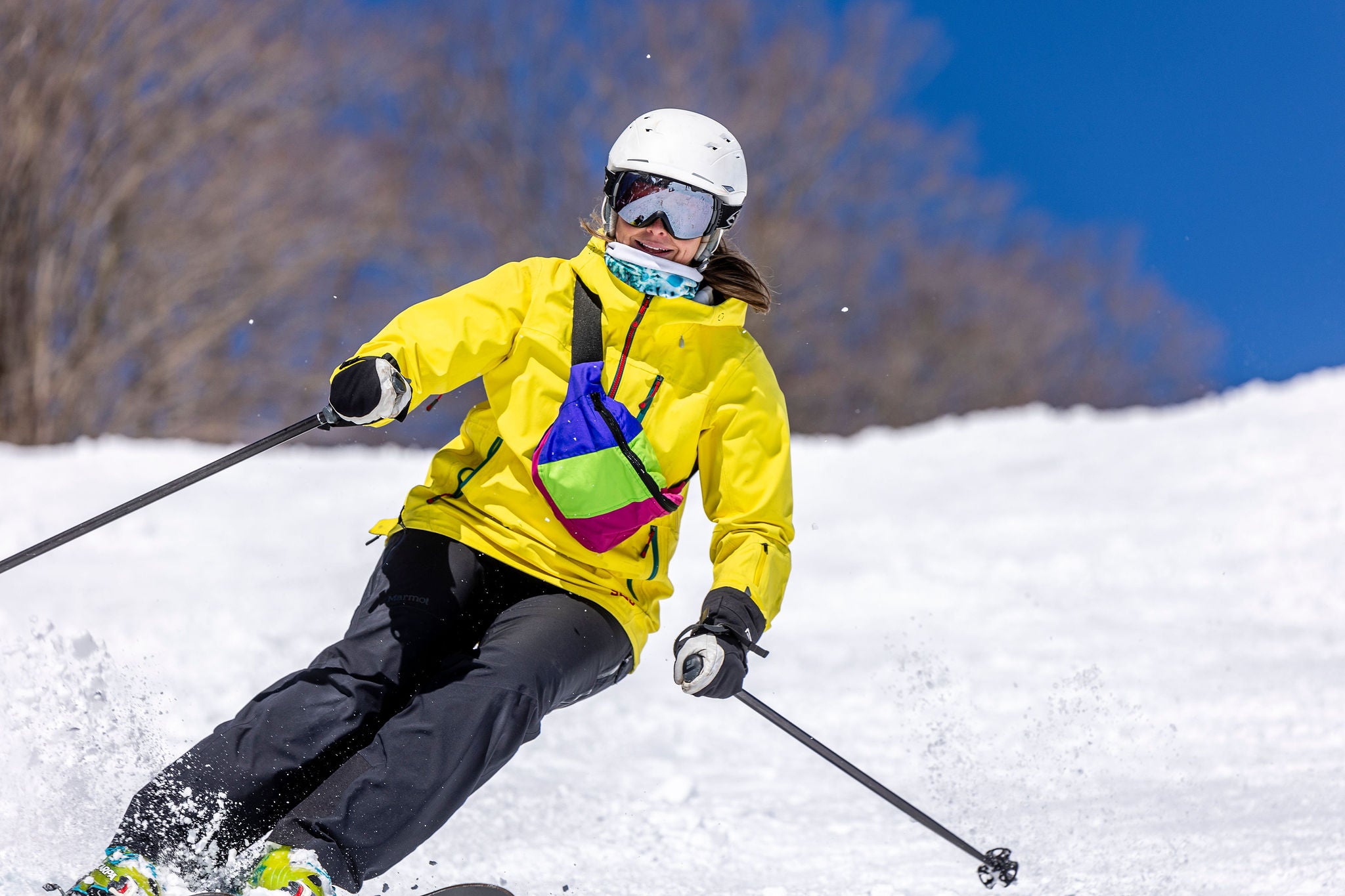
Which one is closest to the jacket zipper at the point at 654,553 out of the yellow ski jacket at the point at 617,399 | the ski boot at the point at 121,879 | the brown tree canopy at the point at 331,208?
the yellow ski jacket at the point at 617,399

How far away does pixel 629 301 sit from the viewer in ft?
9.32

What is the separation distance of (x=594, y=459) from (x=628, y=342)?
28 cm

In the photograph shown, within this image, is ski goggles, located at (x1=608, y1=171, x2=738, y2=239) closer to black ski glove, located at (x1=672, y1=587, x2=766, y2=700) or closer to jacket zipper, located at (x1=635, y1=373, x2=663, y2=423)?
jacket zipper, located at (x1=635, y1=373, x2=663, y2=423)

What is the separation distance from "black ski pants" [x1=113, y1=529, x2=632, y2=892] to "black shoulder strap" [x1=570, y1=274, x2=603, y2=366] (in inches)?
20.4

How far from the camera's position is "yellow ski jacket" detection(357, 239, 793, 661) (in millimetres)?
2785

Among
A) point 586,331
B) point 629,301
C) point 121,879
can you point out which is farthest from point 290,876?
point 629,301

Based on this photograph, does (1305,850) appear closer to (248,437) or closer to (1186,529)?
(1186,529)

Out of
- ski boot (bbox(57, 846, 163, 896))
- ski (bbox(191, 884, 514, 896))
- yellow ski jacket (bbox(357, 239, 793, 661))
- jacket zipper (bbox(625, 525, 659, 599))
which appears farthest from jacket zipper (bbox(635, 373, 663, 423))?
ski boot (bbox(57, 846, 163, 896))

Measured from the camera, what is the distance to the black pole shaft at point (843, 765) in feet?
9.45

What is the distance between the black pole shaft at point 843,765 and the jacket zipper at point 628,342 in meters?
0.72

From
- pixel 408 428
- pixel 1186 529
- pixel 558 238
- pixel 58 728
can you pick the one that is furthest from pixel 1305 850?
pixel 558 238

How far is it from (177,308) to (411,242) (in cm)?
395

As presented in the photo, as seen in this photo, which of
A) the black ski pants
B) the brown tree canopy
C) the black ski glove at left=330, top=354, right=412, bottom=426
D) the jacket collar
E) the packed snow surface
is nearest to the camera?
the black ski pants

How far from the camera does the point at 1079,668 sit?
6.38 meters
